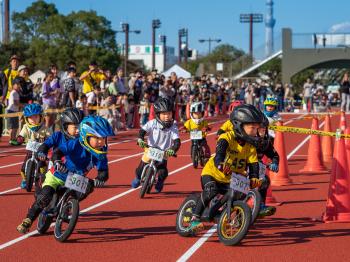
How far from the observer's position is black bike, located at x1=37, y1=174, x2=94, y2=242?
8250 millimetres

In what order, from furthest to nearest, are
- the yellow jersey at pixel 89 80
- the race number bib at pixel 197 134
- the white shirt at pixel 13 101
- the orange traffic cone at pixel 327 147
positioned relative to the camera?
the yellow jersey at pixel 89 80 → the white shirt at pixel 13 101 → the orange traffic cone at pixel 327 147 → the race number bib at pixel 197 134

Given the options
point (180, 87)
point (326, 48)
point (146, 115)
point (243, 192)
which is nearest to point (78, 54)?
point (326, 48)

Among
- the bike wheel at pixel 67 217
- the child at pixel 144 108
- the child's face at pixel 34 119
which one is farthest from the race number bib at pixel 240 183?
the child at pixel 144 108

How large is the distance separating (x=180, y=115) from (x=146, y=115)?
19.7ft

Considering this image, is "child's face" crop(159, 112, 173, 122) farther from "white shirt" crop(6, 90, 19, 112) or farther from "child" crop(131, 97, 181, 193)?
"white shirt" crop(6, 90, 19, 112)

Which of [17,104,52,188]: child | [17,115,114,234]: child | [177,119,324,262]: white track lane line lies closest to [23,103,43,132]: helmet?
[17,104,52,188]: child

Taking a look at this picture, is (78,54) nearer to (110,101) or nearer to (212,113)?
(212,113)

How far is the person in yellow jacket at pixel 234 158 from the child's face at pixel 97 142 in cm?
120

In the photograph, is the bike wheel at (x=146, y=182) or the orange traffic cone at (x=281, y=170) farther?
the orange traffic cone at (x=281, y=170)

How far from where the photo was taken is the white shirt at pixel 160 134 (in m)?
12.3

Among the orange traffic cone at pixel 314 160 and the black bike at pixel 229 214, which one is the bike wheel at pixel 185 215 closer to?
the black bike at pixel 229 214

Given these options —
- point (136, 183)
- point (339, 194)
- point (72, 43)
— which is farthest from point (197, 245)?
point (72, 43)

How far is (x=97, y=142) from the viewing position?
825 cm

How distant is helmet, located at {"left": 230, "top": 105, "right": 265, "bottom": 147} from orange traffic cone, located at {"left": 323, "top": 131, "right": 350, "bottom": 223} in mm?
1904
